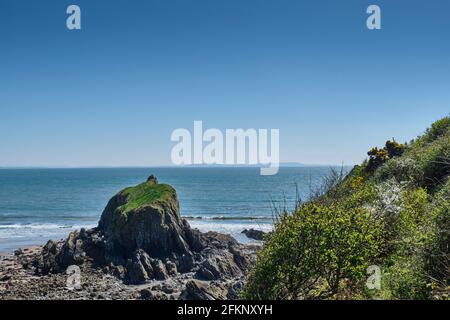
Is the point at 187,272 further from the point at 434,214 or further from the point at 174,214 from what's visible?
the point at 434,214

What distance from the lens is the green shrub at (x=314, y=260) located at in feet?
32.6

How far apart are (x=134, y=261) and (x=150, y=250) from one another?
318cm

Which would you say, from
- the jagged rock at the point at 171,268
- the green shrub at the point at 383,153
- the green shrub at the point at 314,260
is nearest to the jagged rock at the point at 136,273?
the jagged rock at the point at 171,268

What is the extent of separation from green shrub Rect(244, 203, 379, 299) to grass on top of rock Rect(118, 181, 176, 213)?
105ft

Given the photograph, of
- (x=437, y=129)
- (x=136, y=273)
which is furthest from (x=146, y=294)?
(x=437, y=129)

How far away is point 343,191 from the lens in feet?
67.7

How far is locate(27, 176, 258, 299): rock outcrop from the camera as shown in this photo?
3441cm

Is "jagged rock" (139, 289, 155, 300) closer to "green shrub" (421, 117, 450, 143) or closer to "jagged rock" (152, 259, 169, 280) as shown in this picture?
"jagged rock" (152, 259, 169, 280)

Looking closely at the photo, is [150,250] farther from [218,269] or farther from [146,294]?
[146,294]

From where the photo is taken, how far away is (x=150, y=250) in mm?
39312

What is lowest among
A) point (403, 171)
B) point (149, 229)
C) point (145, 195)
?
point (149, 229)

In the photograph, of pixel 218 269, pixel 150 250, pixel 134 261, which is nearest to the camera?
pixel 218 269

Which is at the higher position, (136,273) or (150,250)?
(150,250)
